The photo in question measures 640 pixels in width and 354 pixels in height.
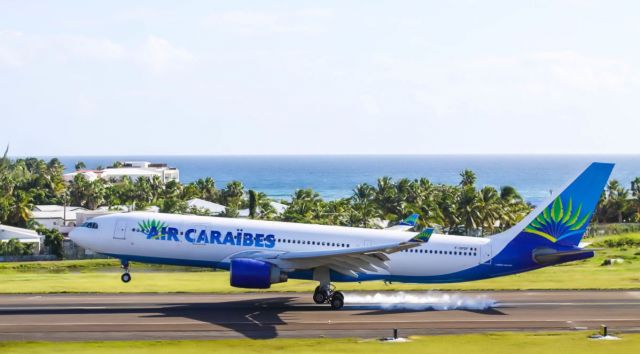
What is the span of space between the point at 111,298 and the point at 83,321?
8066mm

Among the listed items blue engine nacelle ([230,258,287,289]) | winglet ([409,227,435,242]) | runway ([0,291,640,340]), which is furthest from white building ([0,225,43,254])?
winglet ([409,227,435,242])

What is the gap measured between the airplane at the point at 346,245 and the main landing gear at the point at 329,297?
30 millimetres

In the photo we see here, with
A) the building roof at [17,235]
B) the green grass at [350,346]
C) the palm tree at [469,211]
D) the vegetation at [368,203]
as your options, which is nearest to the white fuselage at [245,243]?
the green grass at [350,346]

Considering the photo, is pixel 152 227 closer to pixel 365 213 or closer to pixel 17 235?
pixel 17 235

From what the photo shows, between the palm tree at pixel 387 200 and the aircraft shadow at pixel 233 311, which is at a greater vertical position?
the palm tree at pixel 387 200

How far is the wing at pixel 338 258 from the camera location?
40.7m

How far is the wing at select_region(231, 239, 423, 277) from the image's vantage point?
134ft

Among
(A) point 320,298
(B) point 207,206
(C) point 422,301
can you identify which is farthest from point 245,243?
(B) point 207,206

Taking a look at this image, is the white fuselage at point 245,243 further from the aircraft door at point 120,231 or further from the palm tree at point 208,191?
the palm tree at point 208,191

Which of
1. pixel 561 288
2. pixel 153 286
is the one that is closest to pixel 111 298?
pixel 153 286

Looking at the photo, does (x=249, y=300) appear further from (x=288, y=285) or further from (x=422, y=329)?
(x=422, y=329)

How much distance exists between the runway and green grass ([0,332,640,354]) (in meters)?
1.31

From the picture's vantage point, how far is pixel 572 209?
4316cm

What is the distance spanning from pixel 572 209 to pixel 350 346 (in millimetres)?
16428
